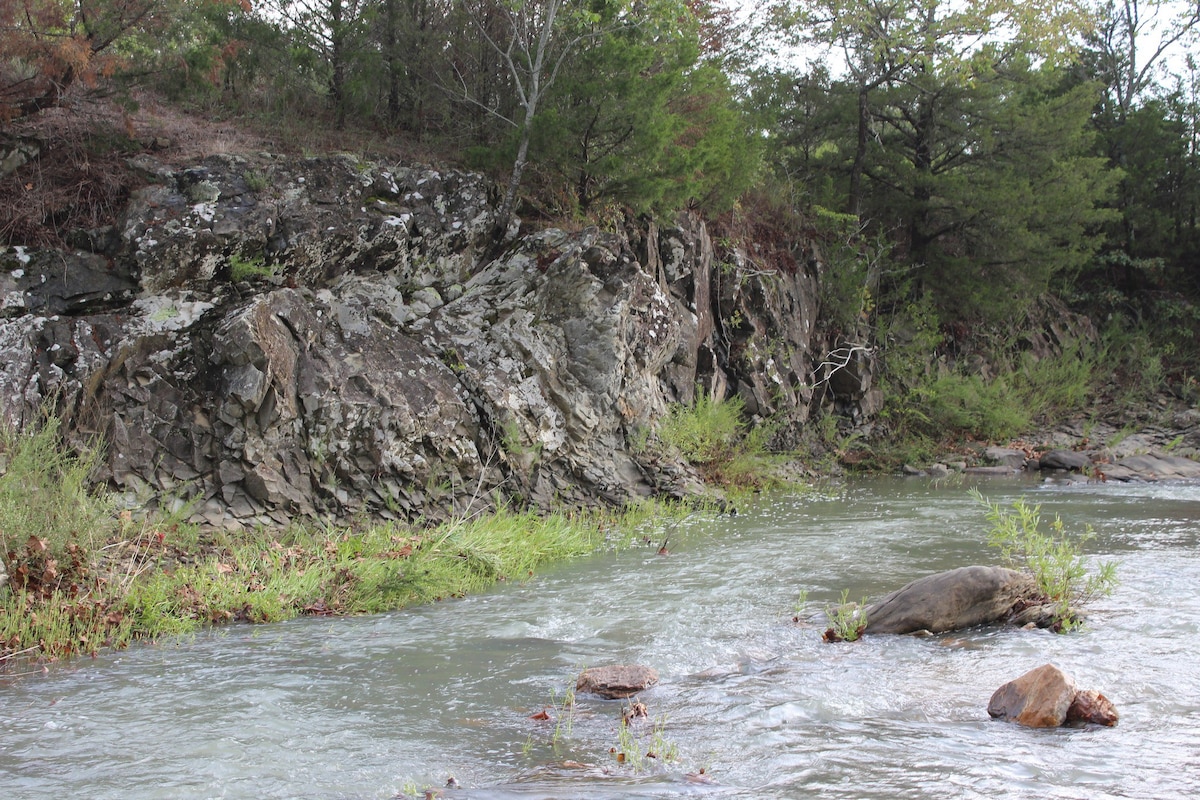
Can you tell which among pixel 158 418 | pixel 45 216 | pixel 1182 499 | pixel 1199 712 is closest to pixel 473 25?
pixel 45 216

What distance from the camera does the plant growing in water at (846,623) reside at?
19.9 ft

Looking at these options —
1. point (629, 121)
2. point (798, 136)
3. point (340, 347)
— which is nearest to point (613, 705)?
point (340, 347)

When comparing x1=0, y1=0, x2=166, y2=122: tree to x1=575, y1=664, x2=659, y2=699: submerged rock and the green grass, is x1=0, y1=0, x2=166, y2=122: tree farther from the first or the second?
x1=575, y1=664, x2=659, y2=699: submerged rock

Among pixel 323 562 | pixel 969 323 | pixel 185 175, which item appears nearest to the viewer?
pixel 323 562

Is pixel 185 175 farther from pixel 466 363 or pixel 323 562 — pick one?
pixel 323 562

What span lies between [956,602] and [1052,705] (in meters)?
1.93

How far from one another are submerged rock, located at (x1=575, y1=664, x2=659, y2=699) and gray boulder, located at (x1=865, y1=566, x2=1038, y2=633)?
76.8 inches

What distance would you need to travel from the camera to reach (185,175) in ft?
34.9

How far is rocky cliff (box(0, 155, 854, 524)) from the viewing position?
888 centimetres

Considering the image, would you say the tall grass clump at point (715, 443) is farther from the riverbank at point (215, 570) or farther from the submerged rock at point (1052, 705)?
the submerged rock at point (1052, 705)

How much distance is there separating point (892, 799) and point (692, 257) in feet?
41.4

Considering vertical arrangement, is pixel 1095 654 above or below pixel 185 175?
below

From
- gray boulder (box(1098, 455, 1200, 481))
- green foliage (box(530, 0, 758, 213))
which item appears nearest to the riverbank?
green foliage (box(530, 0, 758, 213))

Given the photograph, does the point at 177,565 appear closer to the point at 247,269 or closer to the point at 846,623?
the point at 247,269
